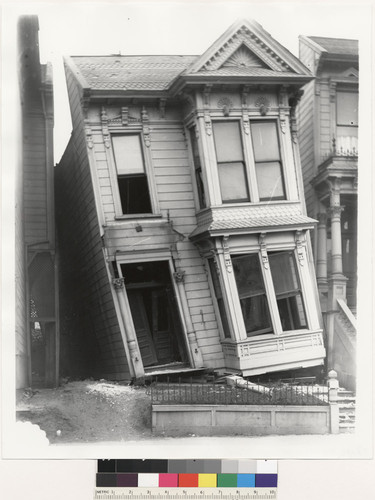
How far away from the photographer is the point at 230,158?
14180 mm

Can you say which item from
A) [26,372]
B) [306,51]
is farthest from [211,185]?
[26,372]

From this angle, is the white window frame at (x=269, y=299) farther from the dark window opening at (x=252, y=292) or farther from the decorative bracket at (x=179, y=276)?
the decorative bracket at (x=179, y=276)

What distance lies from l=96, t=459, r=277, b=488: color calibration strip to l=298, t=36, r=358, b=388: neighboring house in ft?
6.62

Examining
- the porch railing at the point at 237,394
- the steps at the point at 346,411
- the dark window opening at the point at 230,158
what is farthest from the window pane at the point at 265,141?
the steps at the point at 346,411

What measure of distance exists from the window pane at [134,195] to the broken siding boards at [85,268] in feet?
1.71

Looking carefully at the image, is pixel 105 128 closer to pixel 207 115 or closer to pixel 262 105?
pixel 207 115

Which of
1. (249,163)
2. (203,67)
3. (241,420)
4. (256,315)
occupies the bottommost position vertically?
(241,420)

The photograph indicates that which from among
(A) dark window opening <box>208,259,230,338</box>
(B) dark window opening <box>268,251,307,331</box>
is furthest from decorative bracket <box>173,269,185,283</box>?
(B) dark window opening <box>268,251,307,331</box>

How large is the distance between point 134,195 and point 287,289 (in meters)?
2.99

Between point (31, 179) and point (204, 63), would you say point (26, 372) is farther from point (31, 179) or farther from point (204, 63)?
point (204, 63)

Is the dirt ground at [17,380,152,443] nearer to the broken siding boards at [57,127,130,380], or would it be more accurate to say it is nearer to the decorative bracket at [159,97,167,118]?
the broken siding boards at [57,127,130,380]

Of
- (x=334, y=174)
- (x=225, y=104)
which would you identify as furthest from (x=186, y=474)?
(x=225, y=104)

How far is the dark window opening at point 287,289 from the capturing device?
14.1 metres

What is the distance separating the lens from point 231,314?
1385 centimetres
